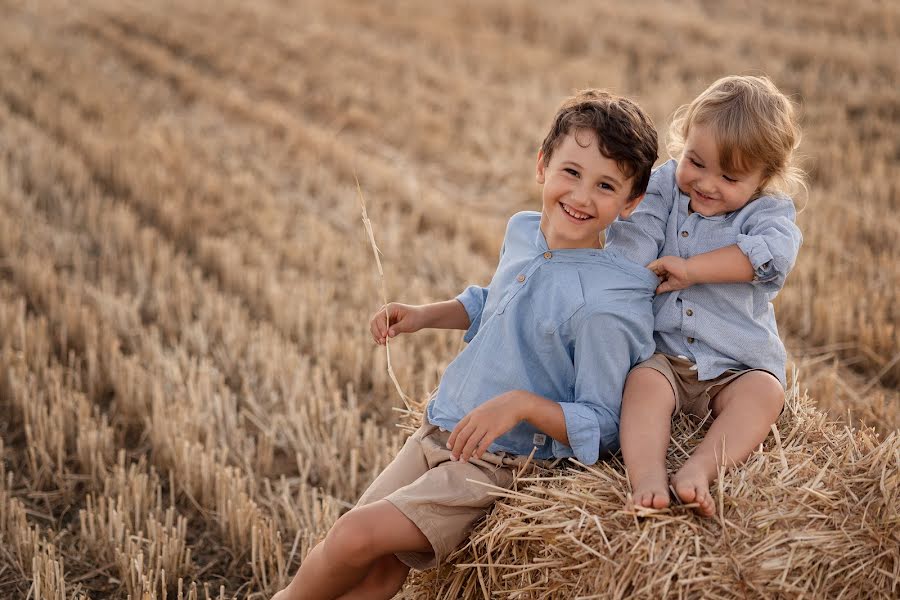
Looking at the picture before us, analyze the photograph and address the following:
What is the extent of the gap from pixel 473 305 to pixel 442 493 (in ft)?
2.58

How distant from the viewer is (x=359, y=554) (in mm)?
2387

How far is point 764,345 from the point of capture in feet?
8.92

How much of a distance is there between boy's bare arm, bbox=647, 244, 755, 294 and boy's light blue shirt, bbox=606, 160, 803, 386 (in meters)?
0.03

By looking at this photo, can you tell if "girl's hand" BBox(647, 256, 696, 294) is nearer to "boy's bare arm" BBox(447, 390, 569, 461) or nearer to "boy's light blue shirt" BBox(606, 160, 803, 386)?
"boy's light blue shirt" BBox(606, 160, 803, 386)

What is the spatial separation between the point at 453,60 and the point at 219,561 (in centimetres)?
872

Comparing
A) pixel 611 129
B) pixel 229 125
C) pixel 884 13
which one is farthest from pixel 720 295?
pixel 884 13

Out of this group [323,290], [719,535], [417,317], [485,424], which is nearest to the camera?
[719,535]

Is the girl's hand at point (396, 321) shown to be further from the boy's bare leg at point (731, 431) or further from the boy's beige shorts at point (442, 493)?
the boy's bare leg at point (731, 431)

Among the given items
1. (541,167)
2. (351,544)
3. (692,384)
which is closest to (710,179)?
(541,167)

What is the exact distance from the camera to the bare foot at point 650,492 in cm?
223

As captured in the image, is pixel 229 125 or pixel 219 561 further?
pixel 229 125

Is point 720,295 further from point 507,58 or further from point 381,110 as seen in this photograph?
point 507,58

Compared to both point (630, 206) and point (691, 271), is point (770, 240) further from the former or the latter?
point (630, 206)

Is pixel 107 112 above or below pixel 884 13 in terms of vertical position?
below
